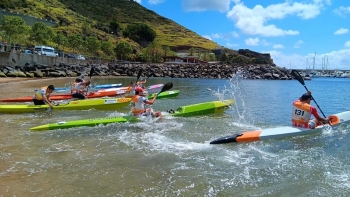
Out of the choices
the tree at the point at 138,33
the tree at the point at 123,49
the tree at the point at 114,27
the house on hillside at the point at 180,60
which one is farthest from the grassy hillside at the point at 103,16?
the house on hillside at the point at 180,60

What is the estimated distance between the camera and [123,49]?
8912 centimetres

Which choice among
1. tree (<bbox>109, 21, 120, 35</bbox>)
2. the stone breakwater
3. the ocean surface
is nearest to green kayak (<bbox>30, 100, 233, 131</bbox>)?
the ocean surface

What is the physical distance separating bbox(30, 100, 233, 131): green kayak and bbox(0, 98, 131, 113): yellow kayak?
14.1 ft

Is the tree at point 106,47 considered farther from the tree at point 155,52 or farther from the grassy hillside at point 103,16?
the grassy hillside at point 103,16

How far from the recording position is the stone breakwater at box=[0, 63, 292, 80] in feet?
129

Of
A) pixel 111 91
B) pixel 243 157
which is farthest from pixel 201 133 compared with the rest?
pixel 111 91

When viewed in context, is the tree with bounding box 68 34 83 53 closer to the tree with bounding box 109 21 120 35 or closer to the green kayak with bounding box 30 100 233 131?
the tree with bounding box 109 21 120 35

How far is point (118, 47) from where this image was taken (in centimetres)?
8944

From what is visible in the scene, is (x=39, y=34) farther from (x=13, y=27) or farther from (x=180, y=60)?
(x=180, y=60)

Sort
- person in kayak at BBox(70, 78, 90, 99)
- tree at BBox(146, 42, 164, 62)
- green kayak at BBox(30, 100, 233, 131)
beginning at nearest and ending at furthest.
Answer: green kayak at BBox(30, 100, 233, 131), person in kayak at BBox(70, 78, 90, 99), tree at BBox(146, 42, 164, 62)

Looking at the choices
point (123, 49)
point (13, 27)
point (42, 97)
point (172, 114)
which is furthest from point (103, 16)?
point (172, 114)

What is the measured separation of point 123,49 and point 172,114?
7781 centimetres

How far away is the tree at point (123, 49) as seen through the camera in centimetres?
8881

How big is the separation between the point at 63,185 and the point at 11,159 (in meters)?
2.43
